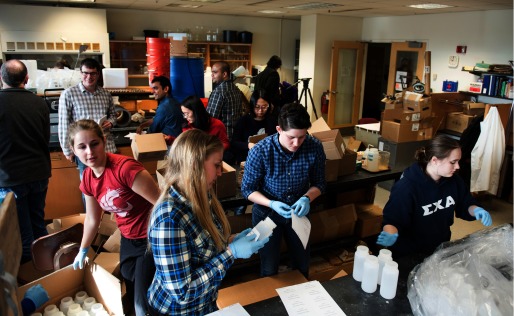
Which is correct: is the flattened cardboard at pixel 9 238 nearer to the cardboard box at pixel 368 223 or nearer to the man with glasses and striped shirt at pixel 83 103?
the man with glasses and striped shirt at pixel 83 103

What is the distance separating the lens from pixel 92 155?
72.7 inches

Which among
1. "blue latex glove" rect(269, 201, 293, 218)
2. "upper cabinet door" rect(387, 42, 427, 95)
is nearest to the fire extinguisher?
"upper cabinet door" rect(387, 42, 427, 95)

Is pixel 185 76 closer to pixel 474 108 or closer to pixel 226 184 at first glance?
pixel 226 184

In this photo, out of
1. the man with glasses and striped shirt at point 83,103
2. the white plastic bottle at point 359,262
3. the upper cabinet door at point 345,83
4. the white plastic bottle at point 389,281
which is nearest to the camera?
the white plastic bottle at point 389,281

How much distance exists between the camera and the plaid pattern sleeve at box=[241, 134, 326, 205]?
2113 mm

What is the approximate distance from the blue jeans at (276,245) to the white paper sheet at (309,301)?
0.67 metres

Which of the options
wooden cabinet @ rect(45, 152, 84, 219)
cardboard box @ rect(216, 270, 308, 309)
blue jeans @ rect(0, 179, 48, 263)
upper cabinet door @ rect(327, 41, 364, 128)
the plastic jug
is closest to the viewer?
cardboard box @ rect(216, 270, 308, 309)

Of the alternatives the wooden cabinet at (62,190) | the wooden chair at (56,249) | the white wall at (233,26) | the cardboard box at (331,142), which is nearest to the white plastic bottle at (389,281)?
the cardboard box at (331,142)

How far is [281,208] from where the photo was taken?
82.9 inches

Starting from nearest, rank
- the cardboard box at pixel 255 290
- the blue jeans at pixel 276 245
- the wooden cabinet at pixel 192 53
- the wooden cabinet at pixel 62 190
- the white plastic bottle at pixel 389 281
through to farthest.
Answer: the white plastic bottle at pixel 389 281 → the cardboard box at pixel 255 290 → the blue jeans at pixel 276 245 → the wooden cabinet at pixel 62 190 → the wooden cabinet at pixel 192 53

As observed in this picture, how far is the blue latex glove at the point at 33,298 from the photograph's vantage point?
157 centimetres

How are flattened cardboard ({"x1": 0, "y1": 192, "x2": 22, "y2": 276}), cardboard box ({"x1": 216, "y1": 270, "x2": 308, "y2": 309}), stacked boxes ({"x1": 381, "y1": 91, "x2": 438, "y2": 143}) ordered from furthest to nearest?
1. stacked boxes ({"x1": 381, "y1": 91, "x2": 438, "y2": 143})
2. cardboard box ({"x1": 216, "y1": 270, "x2": 308, "y2": 309})
3. flattened cardboard ({"x1": 0, "y1": 192, "x2": 22, "y2": 276})

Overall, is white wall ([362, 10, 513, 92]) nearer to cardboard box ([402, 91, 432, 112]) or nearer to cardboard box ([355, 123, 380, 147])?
cardboard box ([402, 91, 432, 112])

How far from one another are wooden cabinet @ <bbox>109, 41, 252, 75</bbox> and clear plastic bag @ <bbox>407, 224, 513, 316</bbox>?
5731mm
